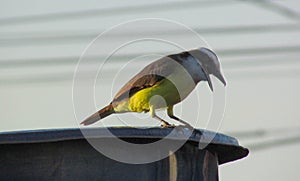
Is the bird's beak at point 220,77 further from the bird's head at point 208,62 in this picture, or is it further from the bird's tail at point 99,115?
the bird's tail at point 99,115

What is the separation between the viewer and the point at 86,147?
15.6ft

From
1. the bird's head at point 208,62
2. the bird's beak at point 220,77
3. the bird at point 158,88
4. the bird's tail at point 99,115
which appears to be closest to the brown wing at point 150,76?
the bird at point 158,88

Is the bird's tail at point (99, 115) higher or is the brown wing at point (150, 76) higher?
the brown wing at point (150, 76)

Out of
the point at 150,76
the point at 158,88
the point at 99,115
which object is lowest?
the point at 99,115

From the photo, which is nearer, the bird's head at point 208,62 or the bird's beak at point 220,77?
the bird's beak at point 220,77

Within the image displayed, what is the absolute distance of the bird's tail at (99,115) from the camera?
7.33 m

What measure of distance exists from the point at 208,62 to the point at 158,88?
700 millimetres

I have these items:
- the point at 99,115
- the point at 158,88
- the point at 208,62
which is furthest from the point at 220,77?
the point at 99,115

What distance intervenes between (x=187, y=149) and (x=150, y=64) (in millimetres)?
2599

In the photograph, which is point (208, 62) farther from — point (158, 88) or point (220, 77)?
point (158, 88)

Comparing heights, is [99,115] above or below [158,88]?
below

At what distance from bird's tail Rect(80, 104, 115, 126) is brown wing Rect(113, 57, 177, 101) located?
0.15m

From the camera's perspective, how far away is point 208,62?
25.8 ft

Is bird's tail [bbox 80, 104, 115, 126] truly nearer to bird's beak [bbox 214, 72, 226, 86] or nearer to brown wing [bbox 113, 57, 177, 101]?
brown wing [bbox 113, 57, 177, 101]
